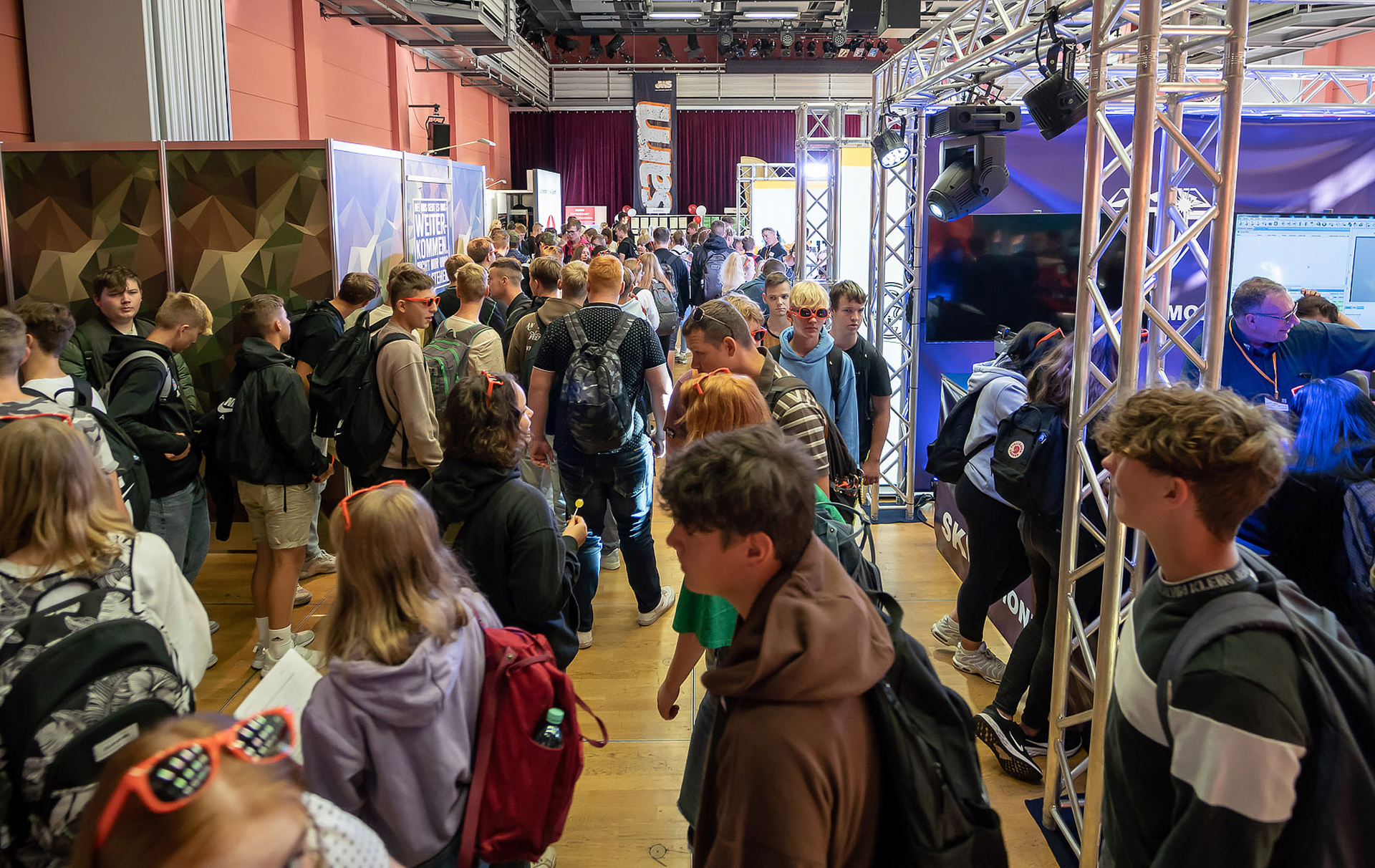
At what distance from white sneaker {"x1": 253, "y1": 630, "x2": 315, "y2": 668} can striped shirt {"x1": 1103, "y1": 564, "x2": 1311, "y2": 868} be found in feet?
11.6

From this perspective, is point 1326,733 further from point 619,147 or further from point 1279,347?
point 619,147

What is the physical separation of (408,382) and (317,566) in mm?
1849

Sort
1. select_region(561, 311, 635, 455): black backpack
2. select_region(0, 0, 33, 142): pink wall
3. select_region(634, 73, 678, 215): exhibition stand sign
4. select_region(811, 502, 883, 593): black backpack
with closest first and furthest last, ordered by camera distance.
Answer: select_region(811, 502, 883, 593): black backpack < select_region(561, 311, 635, 455): black backpack < select_region(0, 0, 33, 142): pink wall < select_region(634, 73, 678, 215): exhibition stand sign

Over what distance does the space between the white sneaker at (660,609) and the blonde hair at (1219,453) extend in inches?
127

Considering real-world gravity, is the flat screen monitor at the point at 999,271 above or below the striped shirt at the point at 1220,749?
above

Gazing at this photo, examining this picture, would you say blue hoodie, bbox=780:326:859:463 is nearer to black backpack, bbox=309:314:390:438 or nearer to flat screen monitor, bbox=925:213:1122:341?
black backpack, bbox=309:314:390:438

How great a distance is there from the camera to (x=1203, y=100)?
5363mm

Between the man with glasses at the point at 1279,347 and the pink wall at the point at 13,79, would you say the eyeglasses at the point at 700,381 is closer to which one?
the man with glasses at the point at 1279,347

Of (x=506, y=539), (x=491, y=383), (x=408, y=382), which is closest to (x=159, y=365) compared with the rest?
(x=408, y=382)

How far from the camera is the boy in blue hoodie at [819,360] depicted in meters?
3.88

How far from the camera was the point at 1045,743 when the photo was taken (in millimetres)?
3225

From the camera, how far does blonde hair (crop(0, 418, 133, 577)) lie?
1.52 meters

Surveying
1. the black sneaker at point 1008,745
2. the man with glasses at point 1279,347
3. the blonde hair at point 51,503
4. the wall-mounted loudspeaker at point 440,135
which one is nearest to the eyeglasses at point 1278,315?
the man with glasses at point 1279,347

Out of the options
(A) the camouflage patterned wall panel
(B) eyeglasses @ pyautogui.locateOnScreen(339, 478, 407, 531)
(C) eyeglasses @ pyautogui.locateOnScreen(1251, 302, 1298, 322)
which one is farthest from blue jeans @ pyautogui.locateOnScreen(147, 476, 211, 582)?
(C) eyeglasses @ pyautogui.locateOnScreen(1251, 302, 1298, 322)
